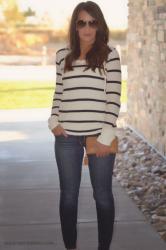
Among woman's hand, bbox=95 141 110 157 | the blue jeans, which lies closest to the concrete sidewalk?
the blue jeans

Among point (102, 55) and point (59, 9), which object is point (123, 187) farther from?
point (59, 9)

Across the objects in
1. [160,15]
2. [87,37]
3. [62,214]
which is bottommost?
[62,214]

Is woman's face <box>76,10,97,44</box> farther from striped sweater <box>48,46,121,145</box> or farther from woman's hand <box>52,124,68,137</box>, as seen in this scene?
woman's hand <box>52,124,68,137</box>

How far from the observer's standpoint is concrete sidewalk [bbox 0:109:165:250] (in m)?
4.97

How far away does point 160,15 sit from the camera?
8.56 metres

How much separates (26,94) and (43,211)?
12.1 meters

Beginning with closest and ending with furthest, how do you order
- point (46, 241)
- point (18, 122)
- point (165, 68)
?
point (46, 241), point (165, 68), point (18, 122)

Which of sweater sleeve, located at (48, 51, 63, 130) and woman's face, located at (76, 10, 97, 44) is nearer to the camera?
woman's face, located at (76, 10, 97, 44)

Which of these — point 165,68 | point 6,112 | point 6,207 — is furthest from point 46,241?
point 6,112

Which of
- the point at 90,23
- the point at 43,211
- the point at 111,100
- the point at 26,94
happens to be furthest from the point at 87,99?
the point at 26,94

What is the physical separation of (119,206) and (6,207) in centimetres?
116

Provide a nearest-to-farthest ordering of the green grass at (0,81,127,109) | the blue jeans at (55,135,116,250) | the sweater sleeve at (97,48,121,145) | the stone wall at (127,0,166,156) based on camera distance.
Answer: the sweater sleeve at (97,48,121,145)
the blue jeans at (55,135,116,250)
the stone wall at (127,0,166,156)
the green grass at (0,81,127,109)

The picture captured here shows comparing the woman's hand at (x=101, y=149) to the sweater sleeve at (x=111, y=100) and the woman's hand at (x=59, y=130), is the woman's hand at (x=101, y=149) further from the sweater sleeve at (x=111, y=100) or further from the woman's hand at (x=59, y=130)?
the woman's hand at (x=59, y=130)

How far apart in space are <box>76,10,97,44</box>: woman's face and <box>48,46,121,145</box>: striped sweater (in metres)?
0.17
